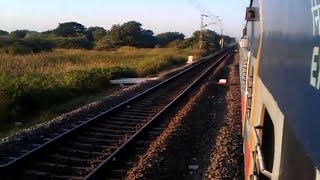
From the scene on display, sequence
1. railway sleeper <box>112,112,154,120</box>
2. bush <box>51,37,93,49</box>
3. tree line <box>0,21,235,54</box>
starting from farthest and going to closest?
tree line <box>0,21,235,54</box> → bush <box>51,37,93,49</box> → railway sleeper <box>112,112,154,120</box>

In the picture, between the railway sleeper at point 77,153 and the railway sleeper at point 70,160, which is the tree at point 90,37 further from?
the railway sleeper at point 70,160

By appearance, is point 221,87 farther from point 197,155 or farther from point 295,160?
point 295,160

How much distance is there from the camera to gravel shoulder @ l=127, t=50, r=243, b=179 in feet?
25.1

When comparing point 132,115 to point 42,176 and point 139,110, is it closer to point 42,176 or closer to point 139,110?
point 139,110

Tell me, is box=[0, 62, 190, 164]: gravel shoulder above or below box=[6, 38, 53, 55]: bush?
below

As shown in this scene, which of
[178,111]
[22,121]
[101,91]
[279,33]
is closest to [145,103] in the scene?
[178,111]

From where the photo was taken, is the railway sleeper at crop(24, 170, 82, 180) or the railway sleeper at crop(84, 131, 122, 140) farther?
the railway sleeper at crop(84, 131, 122, 140)

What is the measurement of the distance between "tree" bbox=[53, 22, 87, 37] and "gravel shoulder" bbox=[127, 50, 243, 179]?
93039 mm

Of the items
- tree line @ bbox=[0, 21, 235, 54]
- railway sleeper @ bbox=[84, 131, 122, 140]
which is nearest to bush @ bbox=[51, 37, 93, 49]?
tree line @ bbox=[0, 21, 235, 54]

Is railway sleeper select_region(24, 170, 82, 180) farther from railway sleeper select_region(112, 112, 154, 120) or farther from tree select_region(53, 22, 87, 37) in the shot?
tree select_region(53, 22, 87, 37)

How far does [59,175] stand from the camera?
7.11 m

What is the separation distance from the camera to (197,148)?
31.1 ft

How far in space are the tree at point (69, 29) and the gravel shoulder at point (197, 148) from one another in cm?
9304

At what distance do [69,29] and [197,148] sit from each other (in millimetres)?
104416
